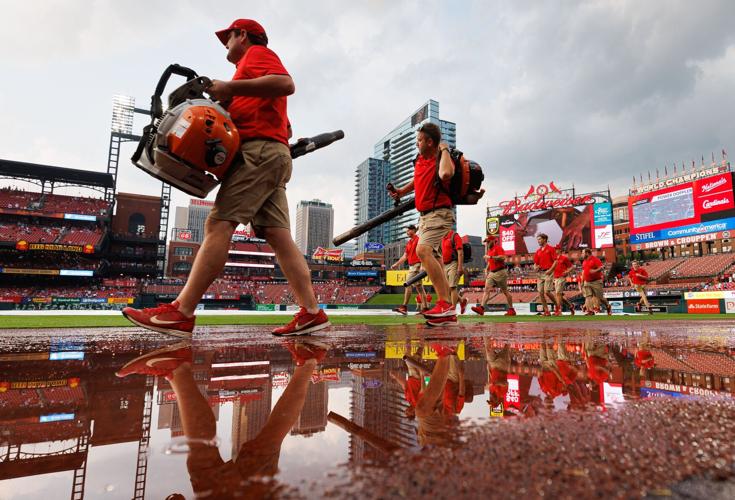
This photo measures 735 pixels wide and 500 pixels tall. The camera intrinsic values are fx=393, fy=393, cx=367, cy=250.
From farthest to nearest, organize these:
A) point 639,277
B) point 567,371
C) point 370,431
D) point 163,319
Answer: point 639,277 < point 163,319 < point 567,371 < point 370,431

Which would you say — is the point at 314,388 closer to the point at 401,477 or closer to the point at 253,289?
the point at 401,477

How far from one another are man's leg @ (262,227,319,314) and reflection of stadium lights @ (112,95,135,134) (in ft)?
159

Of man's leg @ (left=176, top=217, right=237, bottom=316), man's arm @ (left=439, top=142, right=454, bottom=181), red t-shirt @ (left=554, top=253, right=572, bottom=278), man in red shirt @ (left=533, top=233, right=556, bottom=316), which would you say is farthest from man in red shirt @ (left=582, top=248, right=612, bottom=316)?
man's leg @ (left=176, top=217, right=237, bottom=316)

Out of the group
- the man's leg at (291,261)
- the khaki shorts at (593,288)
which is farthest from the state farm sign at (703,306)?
the man's leg at (291,261)

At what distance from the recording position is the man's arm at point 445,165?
11.6ft

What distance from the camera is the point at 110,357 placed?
181 cm

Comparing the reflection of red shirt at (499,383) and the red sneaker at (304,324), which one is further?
the red sneaker at (304,324)

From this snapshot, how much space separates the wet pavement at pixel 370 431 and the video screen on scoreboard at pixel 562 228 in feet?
108

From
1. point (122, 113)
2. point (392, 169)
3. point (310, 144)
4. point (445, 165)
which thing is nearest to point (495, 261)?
point (445, 165)

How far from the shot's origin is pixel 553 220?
3722 centimetres

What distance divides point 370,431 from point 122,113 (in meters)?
52.0

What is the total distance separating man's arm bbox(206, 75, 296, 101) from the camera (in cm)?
234

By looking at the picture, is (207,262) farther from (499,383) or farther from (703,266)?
(703,266)

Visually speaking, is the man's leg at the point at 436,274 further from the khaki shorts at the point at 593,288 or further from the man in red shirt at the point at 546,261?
the khaki shorts at the point at 593,288
